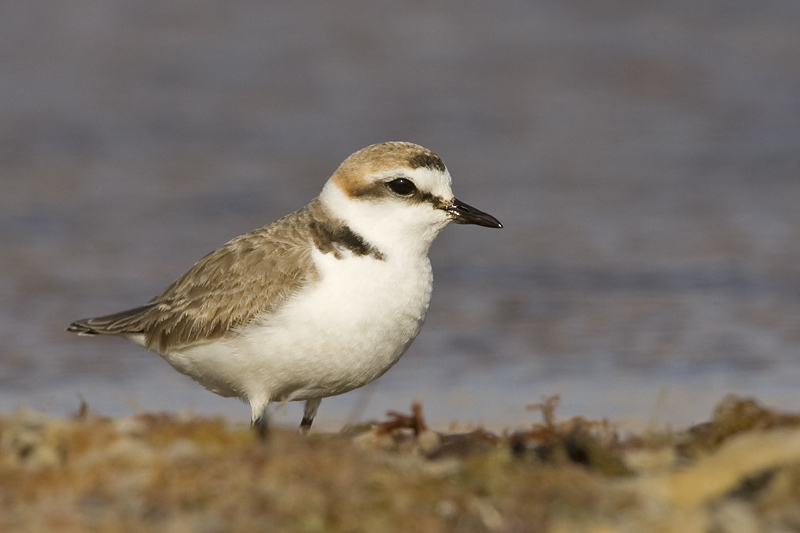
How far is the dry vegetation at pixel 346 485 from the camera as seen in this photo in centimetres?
371

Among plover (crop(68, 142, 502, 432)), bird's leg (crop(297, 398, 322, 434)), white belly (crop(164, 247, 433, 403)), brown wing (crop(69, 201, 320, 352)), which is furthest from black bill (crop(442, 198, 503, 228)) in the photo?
bird's leg (crop(297, 398, 322, 434))

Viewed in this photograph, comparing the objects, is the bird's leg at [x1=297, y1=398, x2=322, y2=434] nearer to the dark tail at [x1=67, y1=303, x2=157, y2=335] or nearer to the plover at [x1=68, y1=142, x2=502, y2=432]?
the plover at [x1=68, y1=142, x2=502, y2=432]

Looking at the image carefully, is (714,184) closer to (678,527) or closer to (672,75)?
(672,75)

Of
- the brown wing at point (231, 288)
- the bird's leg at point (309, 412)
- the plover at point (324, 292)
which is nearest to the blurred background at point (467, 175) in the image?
the bird's leg at point (309, 412)

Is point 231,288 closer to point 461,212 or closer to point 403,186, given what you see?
point 403,186

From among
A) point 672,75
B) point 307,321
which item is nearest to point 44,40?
Answer: point 672,75

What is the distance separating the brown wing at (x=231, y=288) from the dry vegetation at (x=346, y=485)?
1.34 meters

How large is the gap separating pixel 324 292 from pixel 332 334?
233 mm

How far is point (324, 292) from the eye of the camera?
5.64 m

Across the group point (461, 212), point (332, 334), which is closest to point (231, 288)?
point (332, 334)

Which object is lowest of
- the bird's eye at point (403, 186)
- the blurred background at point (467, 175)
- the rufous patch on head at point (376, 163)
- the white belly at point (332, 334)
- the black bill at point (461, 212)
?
the white belly at point (332, 334)

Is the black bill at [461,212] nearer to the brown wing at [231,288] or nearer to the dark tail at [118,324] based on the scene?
the brown wing at [231,288]

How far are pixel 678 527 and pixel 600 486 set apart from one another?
0.39m

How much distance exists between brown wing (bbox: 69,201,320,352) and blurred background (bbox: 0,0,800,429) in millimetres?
620
